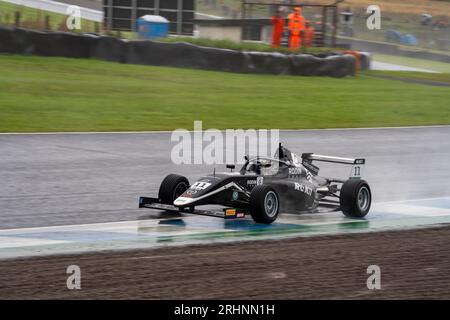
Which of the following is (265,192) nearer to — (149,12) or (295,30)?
(295,30)

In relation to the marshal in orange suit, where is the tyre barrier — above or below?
below

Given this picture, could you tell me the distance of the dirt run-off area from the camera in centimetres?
658

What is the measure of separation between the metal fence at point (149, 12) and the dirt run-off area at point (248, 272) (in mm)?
29167

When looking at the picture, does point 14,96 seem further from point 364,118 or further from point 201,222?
point 201,222

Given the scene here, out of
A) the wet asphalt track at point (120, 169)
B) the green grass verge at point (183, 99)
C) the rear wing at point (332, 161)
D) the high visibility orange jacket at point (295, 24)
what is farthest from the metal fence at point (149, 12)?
the rear wing at point (332, 161)

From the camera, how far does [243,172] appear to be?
1035cm

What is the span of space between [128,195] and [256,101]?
38.7 ft

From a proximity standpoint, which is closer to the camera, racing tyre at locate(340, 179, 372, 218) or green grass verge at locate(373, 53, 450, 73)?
racing tyre at locate(340, 179, 372, 218)

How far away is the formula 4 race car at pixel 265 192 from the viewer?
386 inches
